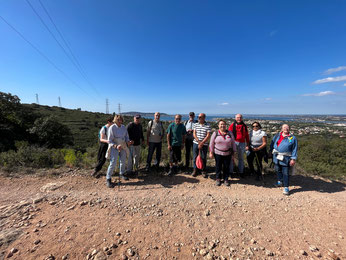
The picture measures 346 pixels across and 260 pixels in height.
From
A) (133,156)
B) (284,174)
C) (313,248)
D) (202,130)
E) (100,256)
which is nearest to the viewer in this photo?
(100,256)

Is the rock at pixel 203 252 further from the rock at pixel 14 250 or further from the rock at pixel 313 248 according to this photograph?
the rock at pixel 14 250

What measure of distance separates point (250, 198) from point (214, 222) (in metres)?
1.43

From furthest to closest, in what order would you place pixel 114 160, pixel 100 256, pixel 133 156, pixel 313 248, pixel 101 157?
pixel 133 156 < pixel 101 157 < pixel 114 160 < pixel 313 248 < pixel 100 256

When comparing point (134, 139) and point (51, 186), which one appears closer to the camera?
point (51, 186)

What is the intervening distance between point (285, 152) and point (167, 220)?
371cm

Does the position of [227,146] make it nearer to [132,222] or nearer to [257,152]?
[257,152]

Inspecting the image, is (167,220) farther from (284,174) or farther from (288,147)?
(288,147)

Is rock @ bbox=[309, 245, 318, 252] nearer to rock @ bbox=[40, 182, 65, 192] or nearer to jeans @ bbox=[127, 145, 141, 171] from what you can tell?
jeans @ bbox=[127, 145, 141, 171]

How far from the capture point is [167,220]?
270 cm

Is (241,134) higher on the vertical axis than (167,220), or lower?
higher

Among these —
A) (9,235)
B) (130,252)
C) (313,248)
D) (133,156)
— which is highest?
(133,156)

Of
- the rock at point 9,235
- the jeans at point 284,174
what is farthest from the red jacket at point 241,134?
the rock at point 9,235

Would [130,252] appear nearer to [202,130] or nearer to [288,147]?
[202,130]

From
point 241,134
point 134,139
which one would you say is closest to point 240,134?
point 241,134
